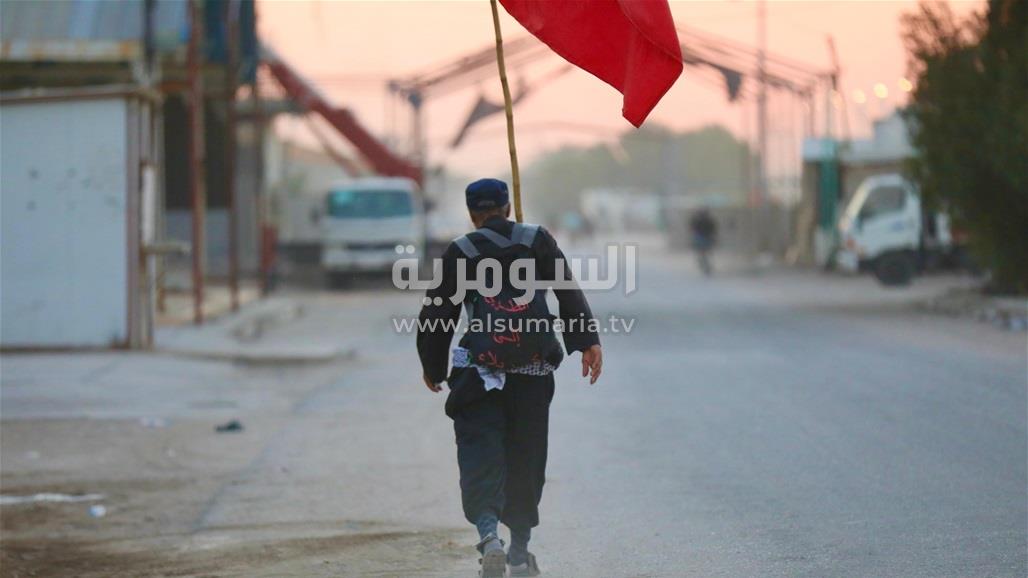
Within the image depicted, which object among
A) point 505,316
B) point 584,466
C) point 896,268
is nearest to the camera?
point 505,316

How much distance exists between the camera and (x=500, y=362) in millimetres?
6184

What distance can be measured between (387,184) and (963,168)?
49.4 feet

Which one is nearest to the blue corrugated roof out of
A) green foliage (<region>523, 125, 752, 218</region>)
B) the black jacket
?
the black jacket

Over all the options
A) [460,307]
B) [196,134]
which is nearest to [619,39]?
[460,307]

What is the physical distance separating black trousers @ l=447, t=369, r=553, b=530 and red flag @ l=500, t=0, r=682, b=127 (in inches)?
52.4

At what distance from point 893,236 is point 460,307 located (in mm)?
26407

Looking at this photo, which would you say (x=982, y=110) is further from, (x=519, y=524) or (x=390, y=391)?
(x=519, y=524)

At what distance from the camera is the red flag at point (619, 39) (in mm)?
6660

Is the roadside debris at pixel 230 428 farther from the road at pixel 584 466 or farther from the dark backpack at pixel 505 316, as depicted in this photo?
the dark backpack at pixel 505 316

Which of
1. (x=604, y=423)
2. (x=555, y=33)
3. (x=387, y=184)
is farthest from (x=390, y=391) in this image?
(x=387, y=184)

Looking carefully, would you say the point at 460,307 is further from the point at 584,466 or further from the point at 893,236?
the point at 893,236

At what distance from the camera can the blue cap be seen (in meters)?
6.27

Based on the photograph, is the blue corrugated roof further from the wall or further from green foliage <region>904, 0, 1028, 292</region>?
green foliage <region>904, 0, 1028, 292</region>

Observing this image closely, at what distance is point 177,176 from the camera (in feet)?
124
